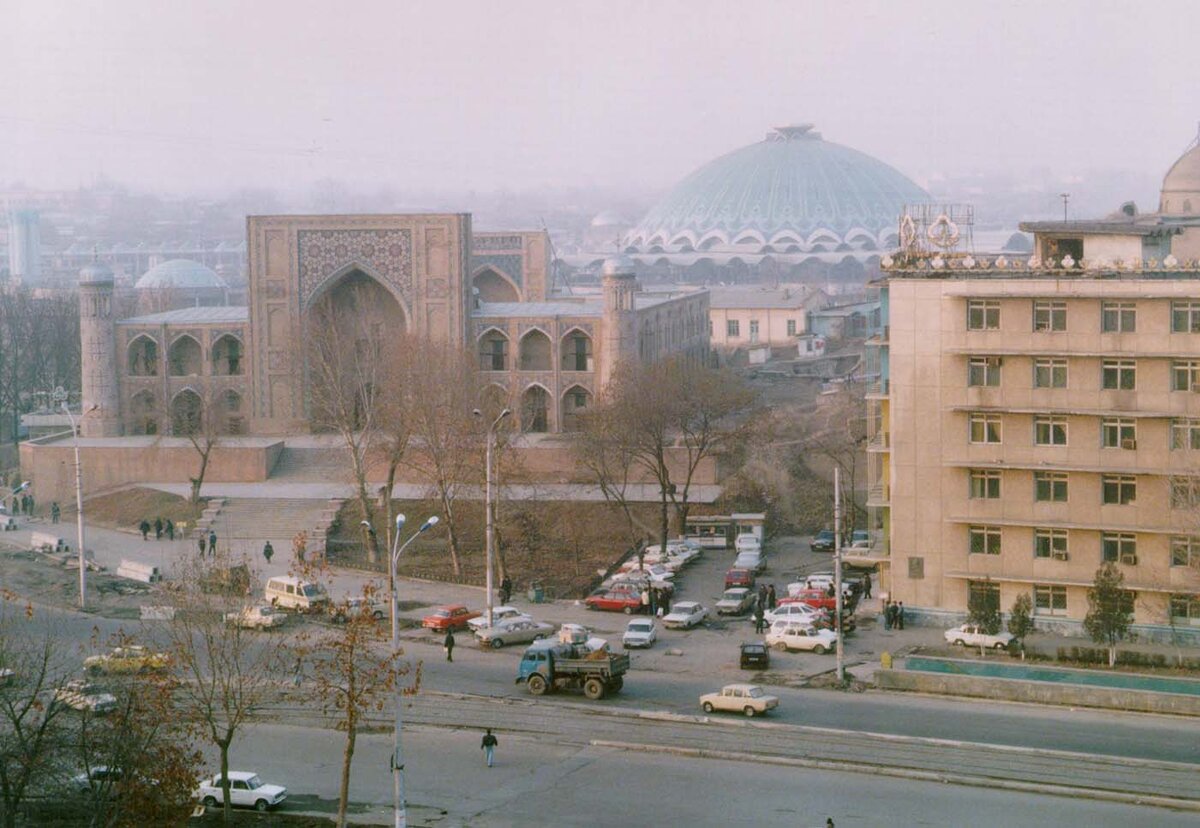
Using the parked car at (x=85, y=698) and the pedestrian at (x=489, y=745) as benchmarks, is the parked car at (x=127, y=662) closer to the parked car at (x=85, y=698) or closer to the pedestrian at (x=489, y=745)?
the parked car at (x=85, y=698)

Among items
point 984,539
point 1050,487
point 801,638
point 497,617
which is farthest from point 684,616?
point 1050,487

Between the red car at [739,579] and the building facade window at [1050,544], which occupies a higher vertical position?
the building facade window at [1050,544]

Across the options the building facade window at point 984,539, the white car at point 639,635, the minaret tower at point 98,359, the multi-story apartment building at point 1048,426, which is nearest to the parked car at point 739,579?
the multi-story apartment building at point 1048,426

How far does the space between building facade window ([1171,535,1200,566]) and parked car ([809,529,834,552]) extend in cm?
1264

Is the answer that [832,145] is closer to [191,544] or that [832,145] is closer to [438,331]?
[438,331]

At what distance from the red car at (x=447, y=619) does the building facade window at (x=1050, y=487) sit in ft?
39.0

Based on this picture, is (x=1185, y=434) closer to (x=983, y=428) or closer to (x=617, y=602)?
(x=983, y=428)

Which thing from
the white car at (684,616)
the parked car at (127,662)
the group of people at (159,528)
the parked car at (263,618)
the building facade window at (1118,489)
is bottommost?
the white car at (684,616)

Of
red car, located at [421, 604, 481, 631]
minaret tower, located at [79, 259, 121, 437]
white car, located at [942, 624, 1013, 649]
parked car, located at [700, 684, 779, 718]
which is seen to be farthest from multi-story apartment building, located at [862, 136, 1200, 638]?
minaret tower, located at [79, 259, 121, 437]

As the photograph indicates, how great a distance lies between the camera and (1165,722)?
27.2 metres

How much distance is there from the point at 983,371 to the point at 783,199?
114m

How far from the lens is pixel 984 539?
34.1 meters

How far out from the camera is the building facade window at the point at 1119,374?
3281 cm

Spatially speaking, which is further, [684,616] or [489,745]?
[684,616]
